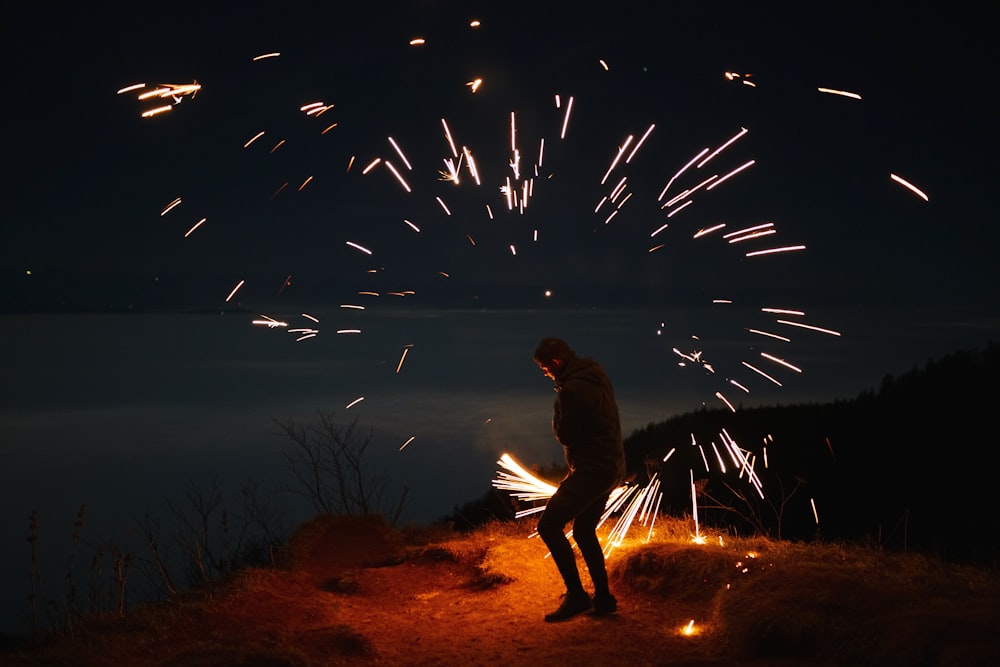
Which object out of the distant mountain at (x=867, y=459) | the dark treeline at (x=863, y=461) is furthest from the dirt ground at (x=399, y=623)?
the distant mountain at (x=867, y=459)

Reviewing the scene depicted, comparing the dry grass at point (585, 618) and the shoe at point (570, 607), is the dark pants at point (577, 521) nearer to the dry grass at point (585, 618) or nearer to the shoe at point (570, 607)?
the shoe at point (570, 607)

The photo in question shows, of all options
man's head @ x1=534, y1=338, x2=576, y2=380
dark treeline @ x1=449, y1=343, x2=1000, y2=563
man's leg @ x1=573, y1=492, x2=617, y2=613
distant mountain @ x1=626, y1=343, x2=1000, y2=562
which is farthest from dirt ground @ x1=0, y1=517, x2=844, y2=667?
distant mountain @ x1=626, y1=343, x2=1000, y2=562

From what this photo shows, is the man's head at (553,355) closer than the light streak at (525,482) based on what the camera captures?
Yes

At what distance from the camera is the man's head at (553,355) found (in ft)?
19.7

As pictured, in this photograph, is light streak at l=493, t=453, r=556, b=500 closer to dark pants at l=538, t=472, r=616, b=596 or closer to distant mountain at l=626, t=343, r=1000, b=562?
dark pants at l=538, t=472, r=616, b=596

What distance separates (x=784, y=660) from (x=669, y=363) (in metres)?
53.6

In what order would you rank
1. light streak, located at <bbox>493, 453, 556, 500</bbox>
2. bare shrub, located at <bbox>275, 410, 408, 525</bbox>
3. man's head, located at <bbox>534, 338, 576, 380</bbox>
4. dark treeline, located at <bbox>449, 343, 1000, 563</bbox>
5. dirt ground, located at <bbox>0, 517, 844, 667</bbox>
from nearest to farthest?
dirt ground, located at <bbox>0, 517, 844, 667</bbox>
man's head, located at <bbox>534, 338, 576, 380</bbox>
light streak, located at <bbox>493, 453, 556, 500</bbox>
bare shrub, located at <bbox>275, 410, 408, 525</bbox>
dark treeline, located at <bbox>449, 343, 1000, 563</bbox>

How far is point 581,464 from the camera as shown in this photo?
18.9 feet

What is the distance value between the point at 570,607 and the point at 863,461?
55.4ft

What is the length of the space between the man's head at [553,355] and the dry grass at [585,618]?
6.23 ft

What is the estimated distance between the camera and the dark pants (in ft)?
18.8

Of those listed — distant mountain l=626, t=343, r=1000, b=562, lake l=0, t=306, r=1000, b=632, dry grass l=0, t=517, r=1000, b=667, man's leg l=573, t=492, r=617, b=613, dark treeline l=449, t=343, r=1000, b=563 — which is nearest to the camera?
dry grass l=0, t=517, r=1000, b=667

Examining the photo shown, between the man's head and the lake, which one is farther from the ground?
the man's head

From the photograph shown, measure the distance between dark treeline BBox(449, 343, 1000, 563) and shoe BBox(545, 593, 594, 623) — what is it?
203 inches
